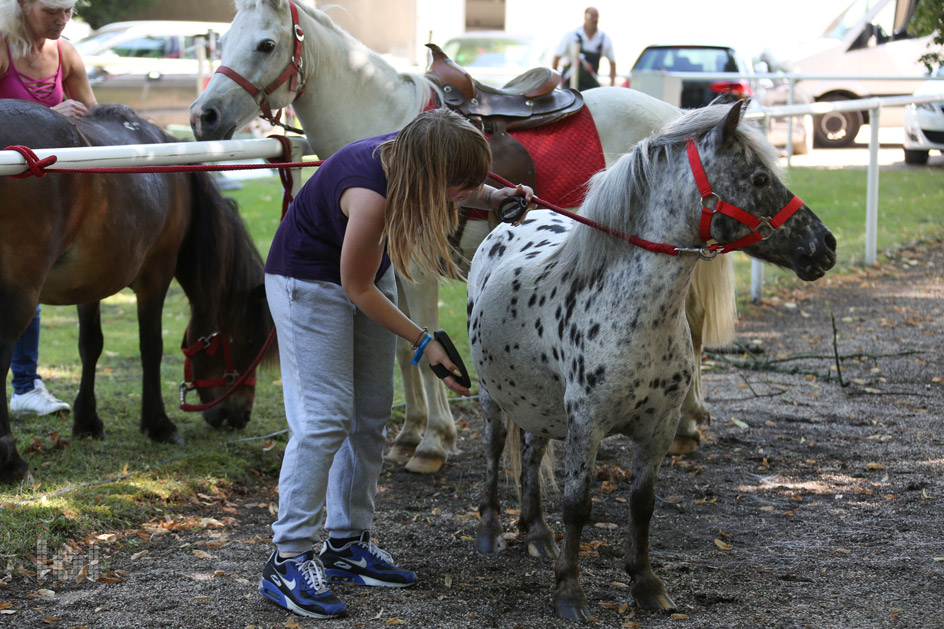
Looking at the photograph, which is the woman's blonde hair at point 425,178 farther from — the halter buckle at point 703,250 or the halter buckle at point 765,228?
the halter buckle at point 765,228

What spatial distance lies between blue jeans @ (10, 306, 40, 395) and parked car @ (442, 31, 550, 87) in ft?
43.7

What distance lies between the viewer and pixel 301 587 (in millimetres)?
3285

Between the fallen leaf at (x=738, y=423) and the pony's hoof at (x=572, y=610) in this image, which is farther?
the fallen leaf at (x=738, y=423)

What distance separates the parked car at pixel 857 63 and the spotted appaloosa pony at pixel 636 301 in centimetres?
1554

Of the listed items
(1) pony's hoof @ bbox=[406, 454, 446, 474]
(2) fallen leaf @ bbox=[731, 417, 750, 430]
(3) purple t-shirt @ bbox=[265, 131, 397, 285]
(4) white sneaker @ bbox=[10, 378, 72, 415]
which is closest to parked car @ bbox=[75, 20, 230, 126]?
(4) white sneaker @ bbox=[10, 378, 72, 415]

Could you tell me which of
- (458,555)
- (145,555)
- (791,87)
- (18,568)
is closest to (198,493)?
(145,555)

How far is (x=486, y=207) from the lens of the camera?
3.53m

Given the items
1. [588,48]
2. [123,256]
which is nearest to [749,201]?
[123,256]

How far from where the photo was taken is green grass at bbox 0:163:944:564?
3979 mm

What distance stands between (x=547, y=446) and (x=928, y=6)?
26.8ft

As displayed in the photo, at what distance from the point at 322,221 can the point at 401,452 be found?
7.23 feet

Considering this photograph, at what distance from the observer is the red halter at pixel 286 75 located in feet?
15.0

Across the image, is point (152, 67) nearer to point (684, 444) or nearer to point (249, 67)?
point (249, 67)

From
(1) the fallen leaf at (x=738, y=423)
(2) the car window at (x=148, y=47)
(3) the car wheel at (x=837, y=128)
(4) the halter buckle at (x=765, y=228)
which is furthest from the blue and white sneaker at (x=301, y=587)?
(2) the car window at (x=148, y=47)
